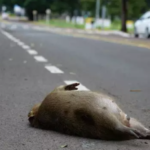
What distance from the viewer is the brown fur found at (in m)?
4.25

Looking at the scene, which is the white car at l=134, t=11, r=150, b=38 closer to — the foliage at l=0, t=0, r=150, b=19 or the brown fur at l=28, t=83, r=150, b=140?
the brown fur at l=28, t=83, r=150, b=140

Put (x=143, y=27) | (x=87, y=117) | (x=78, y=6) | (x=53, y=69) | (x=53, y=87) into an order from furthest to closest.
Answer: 1. (x=78, y=6)
2. (x=143, y=27)
3. (x=53, y=69)
4. (x=53, y=87)
5. (x=87, y=117)

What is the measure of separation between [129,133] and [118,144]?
30 centimetres

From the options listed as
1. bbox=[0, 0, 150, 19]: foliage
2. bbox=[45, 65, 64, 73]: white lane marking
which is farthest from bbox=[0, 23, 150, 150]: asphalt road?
bbox=[0, 0, 150, 19]: foliage

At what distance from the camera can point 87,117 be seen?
4.35 meters

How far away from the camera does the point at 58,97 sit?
4.64m

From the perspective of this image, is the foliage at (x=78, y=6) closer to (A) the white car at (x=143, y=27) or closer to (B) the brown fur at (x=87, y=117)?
(A) the white car at (x=143, y=27)

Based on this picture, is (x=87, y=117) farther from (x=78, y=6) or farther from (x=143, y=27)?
(x=78, y=6)

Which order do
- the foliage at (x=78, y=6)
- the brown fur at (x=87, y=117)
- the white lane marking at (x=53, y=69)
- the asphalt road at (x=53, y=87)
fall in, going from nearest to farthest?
1. the brown fur at (x=87, y=117)
2. the asphalt road at (x=53, y=87)
3. the white lane marking at (x=53, y=69)
4. the foliage at (x=78, y=6)

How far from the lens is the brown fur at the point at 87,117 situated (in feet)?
13.9

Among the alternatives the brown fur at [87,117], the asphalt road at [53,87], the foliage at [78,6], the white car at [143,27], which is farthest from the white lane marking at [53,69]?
the foliage at [78,6]

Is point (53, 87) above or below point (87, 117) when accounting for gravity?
below

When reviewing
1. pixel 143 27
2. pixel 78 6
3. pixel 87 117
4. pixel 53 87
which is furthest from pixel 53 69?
pixel 78 6

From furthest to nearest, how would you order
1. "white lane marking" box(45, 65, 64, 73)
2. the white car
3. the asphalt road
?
the white car, "white lane marking" box(45, 65, 64, 73), the asphalt road
